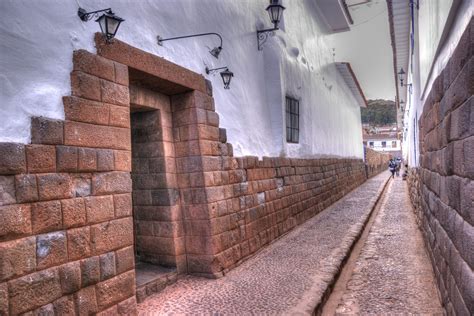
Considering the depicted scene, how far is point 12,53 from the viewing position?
8.68 feet

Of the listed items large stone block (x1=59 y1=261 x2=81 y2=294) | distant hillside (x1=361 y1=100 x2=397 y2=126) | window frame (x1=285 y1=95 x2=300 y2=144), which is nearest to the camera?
large stone block (x1=59 y1=261 x2=81 y2=294)

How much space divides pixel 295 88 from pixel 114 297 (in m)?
6.30

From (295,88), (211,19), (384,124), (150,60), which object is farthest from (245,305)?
(384,124)

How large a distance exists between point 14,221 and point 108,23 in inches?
67.9

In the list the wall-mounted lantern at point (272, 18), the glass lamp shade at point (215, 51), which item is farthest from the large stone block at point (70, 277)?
the wall-mounted lantern at point (272, 18)

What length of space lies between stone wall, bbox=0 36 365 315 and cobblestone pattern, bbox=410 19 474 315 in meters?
2.56

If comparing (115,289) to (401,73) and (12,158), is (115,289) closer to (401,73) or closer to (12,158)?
(12,158)

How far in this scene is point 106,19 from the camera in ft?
10.5

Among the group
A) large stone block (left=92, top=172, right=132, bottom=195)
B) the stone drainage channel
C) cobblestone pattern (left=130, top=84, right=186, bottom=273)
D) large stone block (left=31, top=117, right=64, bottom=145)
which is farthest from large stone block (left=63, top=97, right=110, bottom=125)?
the stone drainage channel

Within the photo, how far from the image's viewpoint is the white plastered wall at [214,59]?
270 cm

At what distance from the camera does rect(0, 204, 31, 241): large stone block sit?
2477 mm

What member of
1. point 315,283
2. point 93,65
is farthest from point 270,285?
point 93,65

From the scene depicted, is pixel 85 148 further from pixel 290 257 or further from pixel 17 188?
pixel 290 257

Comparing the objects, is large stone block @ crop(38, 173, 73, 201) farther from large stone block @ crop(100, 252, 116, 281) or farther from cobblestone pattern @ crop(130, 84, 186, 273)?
cobblestone pattern @ crop(130, 84, 186, 273)
